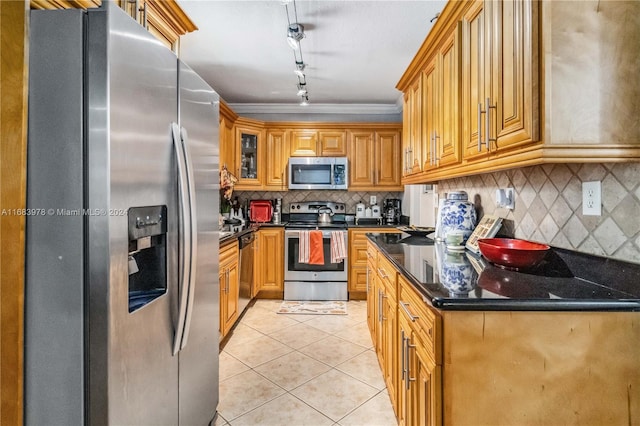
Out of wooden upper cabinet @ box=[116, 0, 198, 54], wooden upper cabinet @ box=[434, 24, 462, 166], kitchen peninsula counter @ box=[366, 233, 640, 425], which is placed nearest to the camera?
kitchen peninsula counter @ box=[366, 233, 640, 425]

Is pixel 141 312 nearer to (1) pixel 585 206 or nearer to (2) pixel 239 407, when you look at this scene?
(2) pixel 239 407

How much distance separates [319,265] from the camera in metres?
3.89

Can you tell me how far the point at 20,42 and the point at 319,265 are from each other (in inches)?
131

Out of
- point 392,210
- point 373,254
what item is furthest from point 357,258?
point 373,254

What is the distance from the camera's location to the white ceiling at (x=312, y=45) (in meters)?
2.28

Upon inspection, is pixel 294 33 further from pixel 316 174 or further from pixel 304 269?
pixel 304 269

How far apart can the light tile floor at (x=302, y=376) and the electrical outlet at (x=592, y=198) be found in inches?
56.0

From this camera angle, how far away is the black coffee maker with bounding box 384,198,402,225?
14.6 ft

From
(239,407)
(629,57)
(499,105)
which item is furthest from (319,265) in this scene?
(629,57)

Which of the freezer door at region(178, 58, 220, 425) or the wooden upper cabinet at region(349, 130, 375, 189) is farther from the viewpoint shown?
the wooden upper cabinet at region(349, 130, 375, 189)

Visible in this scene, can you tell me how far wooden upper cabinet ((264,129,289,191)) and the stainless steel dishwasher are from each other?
965 mm

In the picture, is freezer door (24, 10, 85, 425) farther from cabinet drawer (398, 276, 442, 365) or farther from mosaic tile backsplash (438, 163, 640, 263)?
mosaic tile backsplash (438, 163, 640, 263)

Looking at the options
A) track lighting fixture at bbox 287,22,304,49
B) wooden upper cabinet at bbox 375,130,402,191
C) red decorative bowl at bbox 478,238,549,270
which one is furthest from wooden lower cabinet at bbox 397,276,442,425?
wooden upper cabinet at bbox 375,130,402,191

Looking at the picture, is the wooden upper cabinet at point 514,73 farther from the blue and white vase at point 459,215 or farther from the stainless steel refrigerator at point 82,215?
the stainless steel refrigerator at point 82,215
